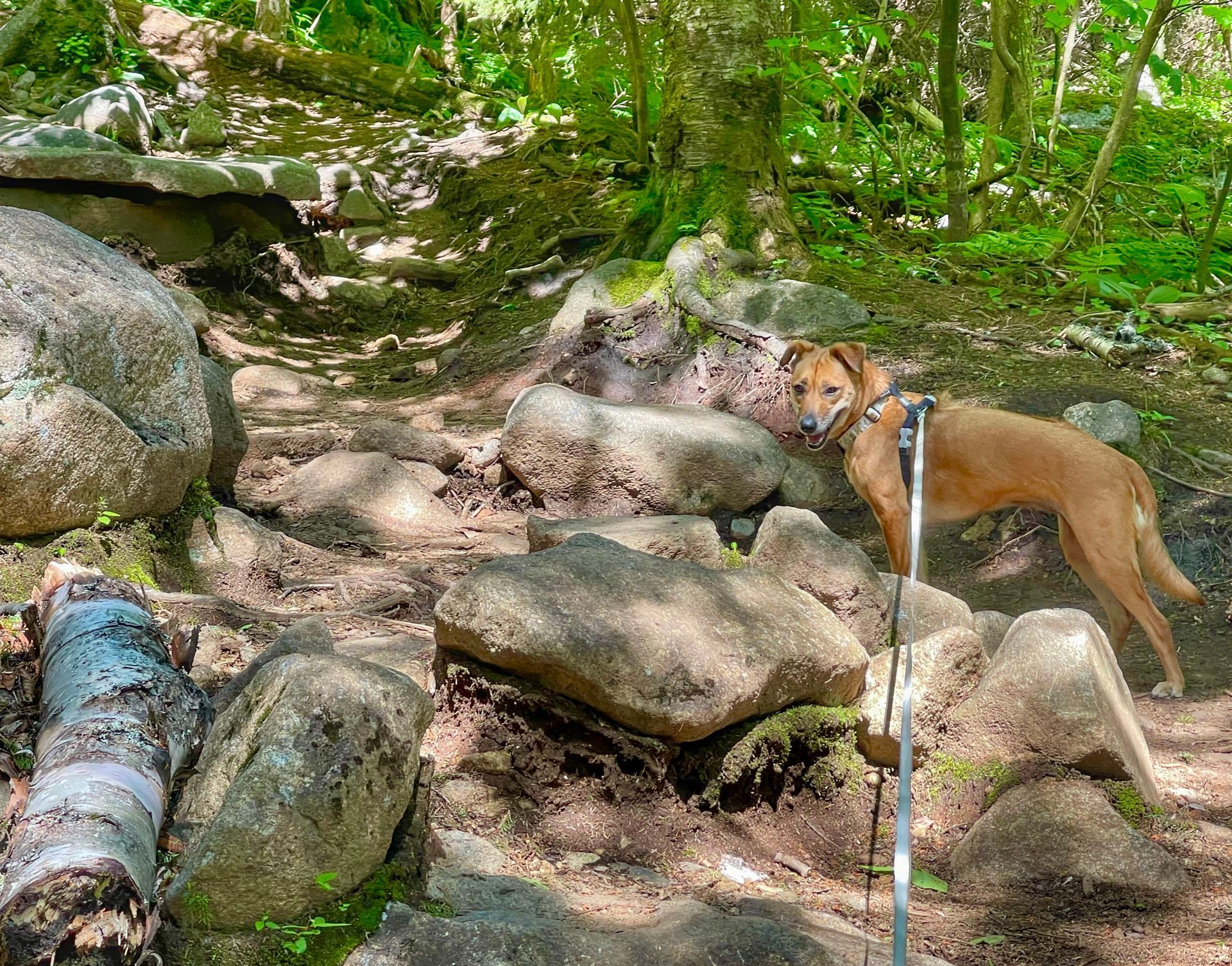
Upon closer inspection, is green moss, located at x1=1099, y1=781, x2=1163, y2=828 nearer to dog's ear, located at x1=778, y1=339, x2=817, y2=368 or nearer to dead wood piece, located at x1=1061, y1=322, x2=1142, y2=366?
dog's ear, located at x1=778, y1=339, x2=817, y2=368

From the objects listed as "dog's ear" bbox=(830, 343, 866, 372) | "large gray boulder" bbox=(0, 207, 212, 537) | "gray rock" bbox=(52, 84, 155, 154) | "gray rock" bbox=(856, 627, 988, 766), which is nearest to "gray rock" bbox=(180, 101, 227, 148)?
"gray rock" bbox=(52, 84, 155, 154)

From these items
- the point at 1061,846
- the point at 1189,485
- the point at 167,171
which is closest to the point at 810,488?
the point at 1189,485

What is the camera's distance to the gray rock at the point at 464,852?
113 inches

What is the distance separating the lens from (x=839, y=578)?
4531 mm

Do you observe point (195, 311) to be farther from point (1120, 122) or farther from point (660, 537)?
point (1120, 122)

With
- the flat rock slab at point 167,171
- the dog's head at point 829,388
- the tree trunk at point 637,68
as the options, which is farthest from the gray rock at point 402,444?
the tree trunk at point 637,68

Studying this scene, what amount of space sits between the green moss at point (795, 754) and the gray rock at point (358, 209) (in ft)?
39.0

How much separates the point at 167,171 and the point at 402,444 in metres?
5.34

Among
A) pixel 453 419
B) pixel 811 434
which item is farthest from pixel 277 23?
pixel 811 434

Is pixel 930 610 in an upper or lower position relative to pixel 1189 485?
upper

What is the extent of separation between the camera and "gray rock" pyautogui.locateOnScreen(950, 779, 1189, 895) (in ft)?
10.8

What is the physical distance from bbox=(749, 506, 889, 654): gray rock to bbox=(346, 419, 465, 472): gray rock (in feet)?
11.4

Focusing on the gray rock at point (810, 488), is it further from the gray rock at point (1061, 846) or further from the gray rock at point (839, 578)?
the gray rock at point (1061, 846)

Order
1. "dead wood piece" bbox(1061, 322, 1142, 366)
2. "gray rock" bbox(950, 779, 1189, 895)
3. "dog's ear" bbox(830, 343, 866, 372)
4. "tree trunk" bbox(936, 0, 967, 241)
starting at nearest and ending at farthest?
1. "gray rock" bbox(950, 779, 1189, 895)
2. "dog's ear" bbox(830, 343, 866, 372)
3. "dead wood piece" bbox(1061, 322, 1142, 366)
4. "tree trunk" bbox(936, 0, 967, 241)
